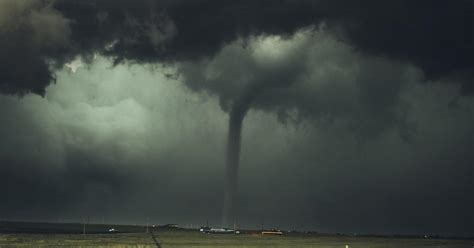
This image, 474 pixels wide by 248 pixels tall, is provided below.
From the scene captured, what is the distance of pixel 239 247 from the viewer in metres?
146

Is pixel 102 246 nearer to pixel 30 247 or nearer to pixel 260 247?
pixel 30 247

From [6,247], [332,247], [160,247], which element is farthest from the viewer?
[332,247]

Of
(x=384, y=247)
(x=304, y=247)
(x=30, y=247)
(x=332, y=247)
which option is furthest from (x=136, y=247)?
(x=384, y=247)

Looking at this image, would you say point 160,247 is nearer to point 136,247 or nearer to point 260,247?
point 136,247

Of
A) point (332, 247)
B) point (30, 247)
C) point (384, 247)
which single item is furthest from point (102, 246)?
point (384, 247)

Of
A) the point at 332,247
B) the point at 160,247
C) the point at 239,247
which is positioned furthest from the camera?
the point at 332,247

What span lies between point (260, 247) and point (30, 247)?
202 feet

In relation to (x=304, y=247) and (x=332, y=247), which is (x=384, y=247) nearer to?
(x=332, y=247)

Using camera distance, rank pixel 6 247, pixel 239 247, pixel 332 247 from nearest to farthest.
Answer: pixel 6 247 → pixel 239 247 → pixel 332 247

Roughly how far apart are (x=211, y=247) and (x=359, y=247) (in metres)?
48.1

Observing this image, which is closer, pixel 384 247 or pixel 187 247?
pixel 187 247

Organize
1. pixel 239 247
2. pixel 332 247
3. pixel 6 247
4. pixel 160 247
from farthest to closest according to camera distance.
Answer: pixel 332 247, pixel 239 247, pixel 160 247, pixel 6 247

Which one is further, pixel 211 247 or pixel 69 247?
pixel 211 247

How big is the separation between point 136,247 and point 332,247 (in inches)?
2424
